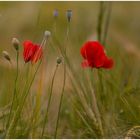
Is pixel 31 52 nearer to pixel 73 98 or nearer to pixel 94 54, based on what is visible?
pixel 94 54

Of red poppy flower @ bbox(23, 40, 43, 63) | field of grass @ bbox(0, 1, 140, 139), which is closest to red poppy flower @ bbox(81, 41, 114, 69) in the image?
field of grass @ bbox(0, 1, 140, 139)

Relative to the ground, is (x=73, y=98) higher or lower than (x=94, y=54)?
lower

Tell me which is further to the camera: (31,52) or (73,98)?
(73,98)

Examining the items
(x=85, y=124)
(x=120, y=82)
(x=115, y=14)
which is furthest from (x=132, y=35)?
(x=85, y=124)

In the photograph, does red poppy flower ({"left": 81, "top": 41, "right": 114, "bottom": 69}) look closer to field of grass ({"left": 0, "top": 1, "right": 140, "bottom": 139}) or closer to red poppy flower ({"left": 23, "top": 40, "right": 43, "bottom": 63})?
field of grass ({"left": 0, "top": 1, "right": 140, "bottom": 139})

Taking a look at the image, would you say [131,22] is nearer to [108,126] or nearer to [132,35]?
[132,35]

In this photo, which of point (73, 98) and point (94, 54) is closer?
point (94, 54)

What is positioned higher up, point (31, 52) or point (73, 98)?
point (31, 52)

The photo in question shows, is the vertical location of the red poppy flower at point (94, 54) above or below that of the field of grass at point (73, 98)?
above

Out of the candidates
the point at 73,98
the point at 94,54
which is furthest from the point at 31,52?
the point at 73,98

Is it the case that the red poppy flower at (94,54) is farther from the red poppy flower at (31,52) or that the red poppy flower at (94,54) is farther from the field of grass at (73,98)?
the red poppy flower at (31,52)

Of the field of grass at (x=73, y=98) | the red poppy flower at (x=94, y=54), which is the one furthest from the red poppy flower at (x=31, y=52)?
the red poppy flower at (x=94, y=54)
